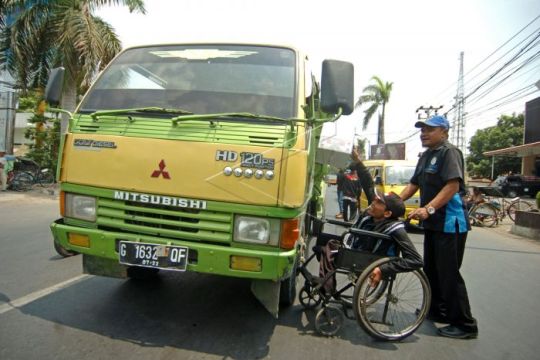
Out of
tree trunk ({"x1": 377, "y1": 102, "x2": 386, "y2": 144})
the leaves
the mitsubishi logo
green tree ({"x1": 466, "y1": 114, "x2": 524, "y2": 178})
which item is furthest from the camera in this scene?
green tree ({"x1": 466, "y1": 114, "x2": 524, "y2": 178})

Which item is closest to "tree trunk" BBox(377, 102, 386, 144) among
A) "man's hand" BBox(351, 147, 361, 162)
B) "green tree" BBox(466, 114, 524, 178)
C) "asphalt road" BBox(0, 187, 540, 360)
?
"green tree" BBox(466, 114, 524, 178)

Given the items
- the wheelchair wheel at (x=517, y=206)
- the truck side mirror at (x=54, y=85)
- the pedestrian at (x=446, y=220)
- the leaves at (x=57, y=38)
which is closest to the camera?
the pedestrian at (x=446, y=220)

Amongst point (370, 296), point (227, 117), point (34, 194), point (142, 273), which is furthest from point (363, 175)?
point (34, 194)

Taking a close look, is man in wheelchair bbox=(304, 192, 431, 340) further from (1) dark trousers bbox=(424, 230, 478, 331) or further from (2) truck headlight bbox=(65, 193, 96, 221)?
(2) truck headlight bbox=(65, 193, 96, 221)

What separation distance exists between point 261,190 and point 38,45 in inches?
604

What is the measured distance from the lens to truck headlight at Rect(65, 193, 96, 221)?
131 inches

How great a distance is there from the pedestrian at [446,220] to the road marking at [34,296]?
11.3 feet

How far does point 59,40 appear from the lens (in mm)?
14516

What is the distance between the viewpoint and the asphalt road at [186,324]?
315 cm

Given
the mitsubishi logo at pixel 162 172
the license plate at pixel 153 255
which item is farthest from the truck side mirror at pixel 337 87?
the license plate at pixel 153 255

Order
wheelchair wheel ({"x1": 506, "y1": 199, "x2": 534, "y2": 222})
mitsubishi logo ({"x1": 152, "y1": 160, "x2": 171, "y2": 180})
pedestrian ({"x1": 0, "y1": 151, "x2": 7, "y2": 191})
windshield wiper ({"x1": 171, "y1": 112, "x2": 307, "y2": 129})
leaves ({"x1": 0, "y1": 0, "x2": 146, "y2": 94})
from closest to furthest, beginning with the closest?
mitsubishi logo ({"x1": 152, "y1": 160, "x2": 171, "y2": 180}) → windshield wiper ({"x1": 171, "y1": 112, "x2": 307, "y2": 129}) → wheelchair wheel ({"x1": 506, "y1": 199, "x2": 534, "y2": 222}) → leaves ({"x1": 0, "y1": 0, "x2": 146, "y2": 94}) → pedestrian ({"x1": 0, "y1": 151, "x2": 7, "y2": 191})

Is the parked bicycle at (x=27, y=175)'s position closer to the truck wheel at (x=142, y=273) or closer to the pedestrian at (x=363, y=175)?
the truck wheel at (x=142, y=273)

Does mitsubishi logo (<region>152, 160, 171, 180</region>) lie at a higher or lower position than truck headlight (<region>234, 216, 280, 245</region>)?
higher

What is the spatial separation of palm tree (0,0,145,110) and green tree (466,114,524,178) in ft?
117
